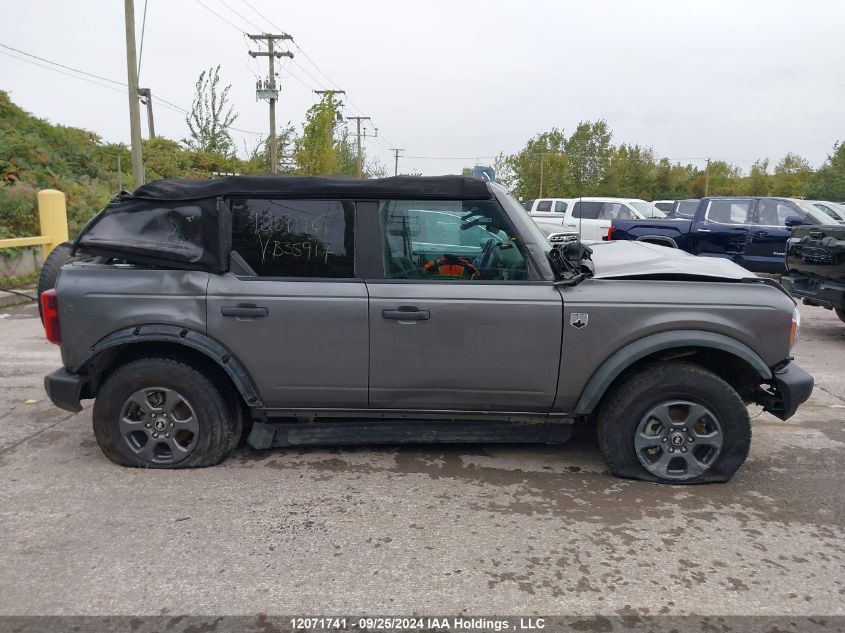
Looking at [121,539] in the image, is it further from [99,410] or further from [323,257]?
[323,257]

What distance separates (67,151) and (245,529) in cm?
2107

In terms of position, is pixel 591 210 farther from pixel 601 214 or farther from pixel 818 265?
pixel 818 265

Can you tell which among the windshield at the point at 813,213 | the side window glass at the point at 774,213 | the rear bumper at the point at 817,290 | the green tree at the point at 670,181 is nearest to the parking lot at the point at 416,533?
the rear bumper at the point at 817,290

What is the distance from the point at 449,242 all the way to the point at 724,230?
36.5 ft

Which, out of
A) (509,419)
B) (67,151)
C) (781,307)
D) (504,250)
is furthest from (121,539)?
(67,151)

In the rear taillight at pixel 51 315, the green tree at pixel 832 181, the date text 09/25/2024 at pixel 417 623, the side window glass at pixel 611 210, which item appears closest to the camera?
the date text 09/25/2024 at pixel 417 623

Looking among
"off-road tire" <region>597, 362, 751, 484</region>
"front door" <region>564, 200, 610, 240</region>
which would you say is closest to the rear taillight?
"off-road tire" <region>597, 362, 751, 484</region>

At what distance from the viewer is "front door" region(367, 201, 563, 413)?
3.72 m

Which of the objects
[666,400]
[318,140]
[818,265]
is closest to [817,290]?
[818,265]

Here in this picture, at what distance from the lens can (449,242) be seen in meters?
3.89

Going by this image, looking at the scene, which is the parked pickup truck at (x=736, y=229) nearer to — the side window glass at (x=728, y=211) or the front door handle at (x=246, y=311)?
the side window glass at (x=728, y=211)

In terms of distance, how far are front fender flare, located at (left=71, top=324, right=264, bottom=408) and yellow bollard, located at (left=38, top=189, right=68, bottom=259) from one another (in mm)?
9685

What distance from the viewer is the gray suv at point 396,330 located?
12.2 feet

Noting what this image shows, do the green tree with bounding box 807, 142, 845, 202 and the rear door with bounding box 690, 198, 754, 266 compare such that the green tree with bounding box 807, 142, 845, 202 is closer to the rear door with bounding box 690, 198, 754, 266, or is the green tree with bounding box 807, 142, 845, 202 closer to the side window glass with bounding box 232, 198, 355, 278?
the rear door with bounding box 690, 198, 754, 266
